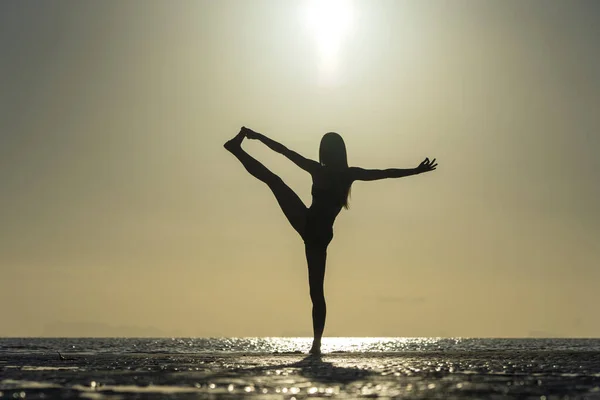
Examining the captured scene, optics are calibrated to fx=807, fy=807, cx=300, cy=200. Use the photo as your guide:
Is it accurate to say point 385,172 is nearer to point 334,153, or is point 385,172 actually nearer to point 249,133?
point 334,153

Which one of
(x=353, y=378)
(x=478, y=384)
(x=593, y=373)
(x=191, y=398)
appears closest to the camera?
(x=191, y=398)

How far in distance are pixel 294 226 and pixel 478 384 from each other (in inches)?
362

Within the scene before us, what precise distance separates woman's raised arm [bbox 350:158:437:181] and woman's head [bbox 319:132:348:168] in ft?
1.04

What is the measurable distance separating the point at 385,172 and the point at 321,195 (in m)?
1.39

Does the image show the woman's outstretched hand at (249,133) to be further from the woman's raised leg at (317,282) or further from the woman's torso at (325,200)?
the woman's raised leg at (317,282)

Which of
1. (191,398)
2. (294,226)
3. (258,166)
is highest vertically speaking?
(258,166)

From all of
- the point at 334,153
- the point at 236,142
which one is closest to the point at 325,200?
the point at 334,153

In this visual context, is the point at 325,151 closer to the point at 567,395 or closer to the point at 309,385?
the point at 309,385

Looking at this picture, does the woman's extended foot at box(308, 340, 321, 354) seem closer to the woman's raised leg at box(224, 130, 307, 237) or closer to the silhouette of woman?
the silhouette of woman

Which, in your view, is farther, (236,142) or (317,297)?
(236,142)

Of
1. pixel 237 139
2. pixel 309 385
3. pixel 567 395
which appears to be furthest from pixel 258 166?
pixel 567 395

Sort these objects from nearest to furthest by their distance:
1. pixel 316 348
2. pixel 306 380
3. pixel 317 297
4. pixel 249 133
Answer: pixel 306 380 → pixel 316 348 → pixel 317 297 → pixel 249 133

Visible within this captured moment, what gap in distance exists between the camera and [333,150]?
1625cm

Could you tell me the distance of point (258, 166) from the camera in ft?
55.5
